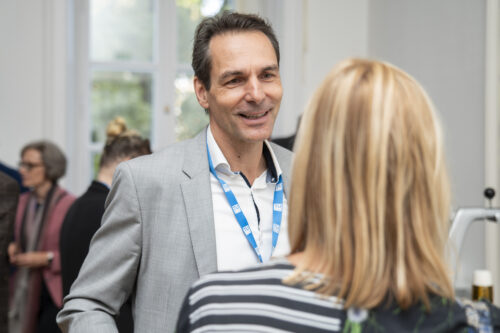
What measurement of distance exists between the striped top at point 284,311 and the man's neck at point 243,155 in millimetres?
739

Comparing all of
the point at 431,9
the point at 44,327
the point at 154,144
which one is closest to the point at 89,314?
the point at 44,327

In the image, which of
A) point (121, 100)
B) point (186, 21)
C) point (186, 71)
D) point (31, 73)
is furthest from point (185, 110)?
point (31, 73)

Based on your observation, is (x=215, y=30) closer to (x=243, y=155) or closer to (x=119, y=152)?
(x=243, y=155)

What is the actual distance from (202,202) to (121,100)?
17.1ft

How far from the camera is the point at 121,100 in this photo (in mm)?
6680

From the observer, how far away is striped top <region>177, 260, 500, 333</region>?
3.28 feet

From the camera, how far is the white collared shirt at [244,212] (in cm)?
166

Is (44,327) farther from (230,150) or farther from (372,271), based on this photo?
(372,271)

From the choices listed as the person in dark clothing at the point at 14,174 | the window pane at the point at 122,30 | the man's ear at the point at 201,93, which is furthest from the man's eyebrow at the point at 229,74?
the window pane at the point at 122,30

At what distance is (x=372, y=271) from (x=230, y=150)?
0.85m

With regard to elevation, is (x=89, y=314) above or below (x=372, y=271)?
below

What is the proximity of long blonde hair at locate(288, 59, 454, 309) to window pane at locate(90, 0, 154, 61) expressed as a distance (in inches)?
229

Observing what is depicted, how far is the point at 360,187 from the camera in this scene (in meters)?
1.04

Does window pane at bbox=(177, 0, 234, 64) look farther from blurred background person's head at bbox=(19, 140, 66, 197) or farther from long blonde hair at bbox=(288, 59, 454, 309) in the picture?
long blonde hair at bbox=(288, 59, 454, 309)
